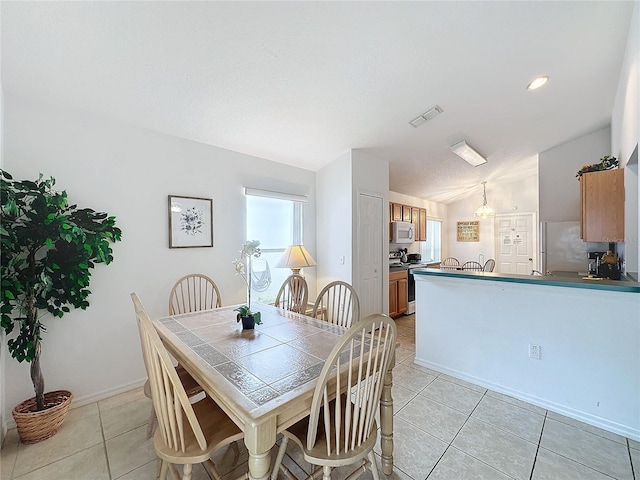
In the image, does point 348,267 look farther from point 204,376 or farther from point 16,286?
point 16,286

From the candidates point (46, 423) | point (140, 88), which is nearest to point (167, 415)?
point (46, 423)

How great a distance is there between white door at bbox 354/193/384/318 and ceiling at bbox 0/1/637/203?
91cm

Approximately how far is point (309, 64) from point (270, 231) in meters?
2.04

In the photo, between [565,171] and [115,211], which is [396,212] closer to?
[565,171]

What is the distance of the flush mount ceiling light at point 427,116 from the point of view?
2.85m

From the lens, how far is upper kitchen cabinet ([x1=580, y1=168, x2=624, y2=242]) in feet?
8.73

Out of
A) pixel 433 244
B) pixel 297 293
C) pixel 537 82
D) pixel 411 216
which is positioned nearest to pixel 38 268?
pixel 297 293

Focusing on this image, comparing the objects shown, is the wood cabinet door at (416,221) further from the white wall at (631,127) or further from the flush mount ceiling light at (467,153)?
the white wall at (631,127)

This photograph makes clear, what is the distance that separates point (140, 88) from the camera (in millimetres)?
2074

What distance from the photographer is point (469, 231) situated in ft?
22.5

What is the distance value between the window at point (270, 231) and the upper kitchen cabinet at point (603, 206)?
10.4ft

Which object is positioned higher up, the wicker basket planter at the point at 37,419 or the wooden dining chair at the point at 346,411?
the wooden dining chair at the point at 346,411

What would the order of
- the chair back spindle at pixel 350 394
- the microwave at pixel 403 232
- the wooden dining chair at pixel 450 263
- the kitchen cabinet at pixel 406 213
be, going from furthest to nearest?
1. the wooden dining chair at pixel 450 263
2. the kitchen cabinet at pixel 406 213
3. the microwave at pixel 403 232
4. the chair back spindle at pixel 350 394

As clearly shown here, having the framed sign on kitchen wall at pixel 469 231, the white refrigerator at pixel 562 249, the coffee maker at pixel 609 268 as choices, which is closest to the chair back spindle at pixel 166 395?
the coffee maker at pixel 609 268
